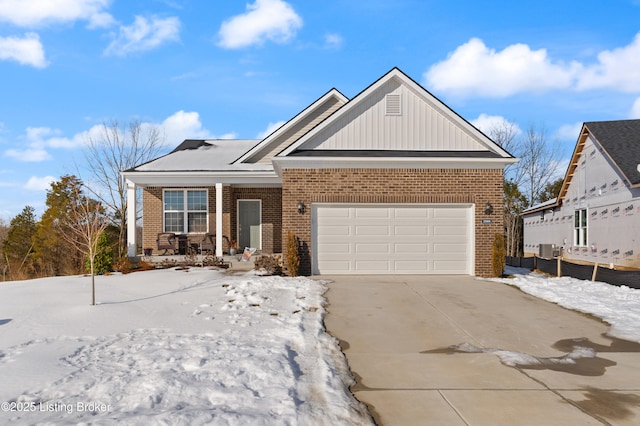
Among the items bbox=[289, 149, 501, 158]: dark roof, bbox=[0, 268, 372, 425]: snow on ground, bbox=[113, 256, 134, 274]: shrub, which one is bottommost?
bbox=[0, 268, 372, 425]: snow on ground

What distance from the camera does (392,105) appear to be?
1381 centimetres

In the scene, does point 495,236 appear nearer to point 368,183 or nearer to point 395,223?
point 395,223

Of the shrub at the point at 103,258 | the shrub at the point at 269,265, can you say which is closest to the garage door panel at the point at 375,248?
the shrub at the point at 269,265

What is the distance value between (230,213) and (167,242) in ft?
9.36

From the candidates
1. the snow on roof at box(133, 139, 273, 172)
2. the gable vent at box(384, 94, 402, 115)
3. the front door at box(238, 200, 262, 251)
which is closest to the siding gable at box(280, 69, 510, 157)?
the gable vent at box(384, 94, 402, 115)

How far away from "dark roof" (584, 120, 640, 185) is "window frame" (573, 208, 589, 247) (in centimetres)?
404

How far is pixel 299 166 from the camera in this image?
13.4 m

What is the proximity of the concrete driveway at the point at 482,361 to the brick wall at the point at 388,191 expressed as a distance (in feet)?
11.6

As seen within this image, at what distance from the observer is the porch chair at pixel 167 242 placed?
17.6m

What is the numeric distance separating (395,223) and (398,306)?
4677 mm

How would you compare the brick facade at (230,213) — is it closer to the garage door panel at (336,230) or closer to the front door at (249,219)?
the front door at (249,219)

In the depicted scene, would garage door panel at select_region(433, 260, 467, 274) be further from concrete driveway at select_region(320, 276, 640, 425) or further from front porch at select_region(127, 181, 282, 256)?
front porch at select_region(127, 181, 282, 256)

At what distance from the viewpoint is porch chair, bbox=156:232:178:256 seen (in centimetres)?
1761

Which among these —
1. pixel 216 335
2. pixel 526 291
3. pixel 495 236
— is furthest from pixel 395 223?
pixel 216 335
